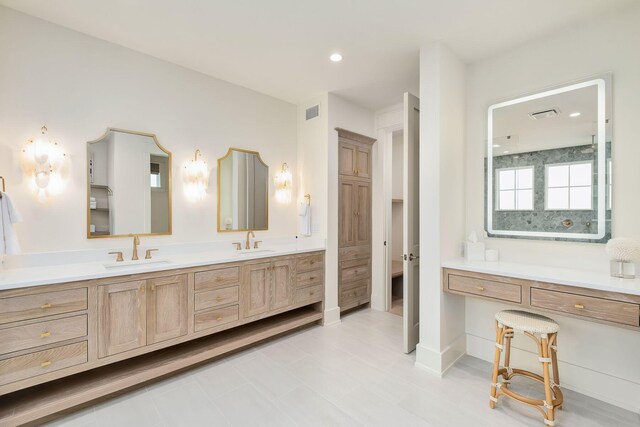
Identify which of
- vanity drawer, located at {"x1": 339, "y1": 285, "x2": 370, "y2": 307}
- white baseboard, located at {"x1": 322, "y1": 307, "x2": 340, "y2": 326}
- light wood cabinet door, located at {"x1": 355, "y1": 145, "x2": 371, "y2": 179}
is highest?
light wood cabinet door, located at {"x1": 355, "y1": 145, "x2": 371, "y2": 179}

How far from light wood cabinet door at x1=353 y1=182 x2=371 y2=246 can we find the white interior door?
1.17 meters

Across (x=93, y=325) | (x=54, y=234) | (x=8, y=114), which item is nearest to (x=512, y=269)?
(x=93, y=325)

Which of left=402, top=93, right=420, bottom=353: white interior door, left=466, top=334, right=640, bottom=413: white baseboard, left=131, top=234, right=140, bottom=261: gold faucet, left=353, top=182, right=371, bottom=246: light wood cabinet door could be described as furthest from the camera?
left=353, top=182, right=371, bottom=246: light wood cabinet door

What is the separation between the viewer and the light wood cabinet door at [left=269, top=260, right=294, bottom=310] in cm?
302

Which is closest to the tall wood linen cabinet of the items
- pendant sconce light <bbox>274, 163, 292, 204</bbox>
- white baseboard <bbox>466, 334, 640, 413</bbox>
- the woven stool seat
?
pendant sconce light <bbox>274, 163, 292, 204</bbox>

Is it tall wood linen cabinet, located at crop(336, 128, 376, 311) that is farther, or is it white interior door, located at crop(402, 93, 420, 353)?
tall wood linen cabinet, located at crop(336, 128, 376, 311)

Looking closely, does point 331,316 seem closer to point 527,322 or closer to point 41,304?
point 527,322

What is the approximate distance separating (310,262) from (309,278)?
0.19m

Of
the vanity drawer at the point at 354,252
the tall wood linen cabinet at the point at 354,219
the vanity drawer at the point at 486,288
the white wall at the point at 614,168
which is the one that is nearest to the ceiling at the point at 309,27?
the white wall at the point at 614,168

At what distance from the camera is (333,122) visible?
142 inches

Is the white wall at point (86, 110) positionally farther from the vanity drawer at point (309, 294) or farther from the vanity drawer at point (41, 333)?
the vanity drawer at point (309, 294)

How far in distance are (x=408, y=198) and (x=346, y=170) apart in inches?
50.0

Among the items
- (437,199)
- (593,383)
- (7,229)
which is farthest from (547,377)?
(7,229)

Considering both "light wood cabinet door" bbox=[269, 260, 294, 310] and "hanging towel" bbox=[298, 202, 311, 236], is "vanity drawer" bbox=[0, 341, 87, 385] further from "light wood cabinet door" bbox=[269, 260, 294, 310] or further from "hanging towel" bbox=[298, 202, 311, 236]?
"hanging towel" bbox=[298, 202, 311, 236]
